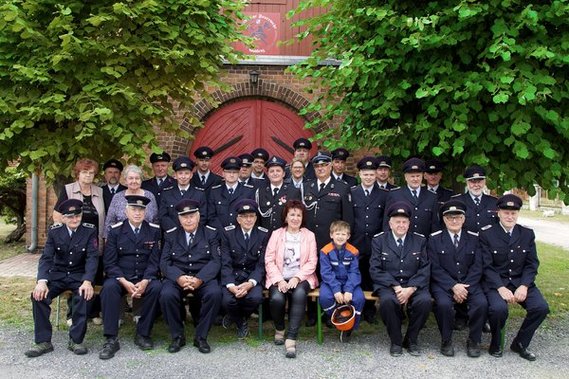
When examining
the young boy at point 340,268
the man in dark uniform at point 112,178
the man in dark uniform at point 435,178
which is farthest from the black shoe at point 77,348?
the man in dark uniform at point 435,178

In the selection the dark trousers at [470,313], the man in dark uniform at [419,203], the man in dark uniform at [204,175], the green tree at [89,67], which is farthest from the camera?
the man in dark uniform at [204,175]

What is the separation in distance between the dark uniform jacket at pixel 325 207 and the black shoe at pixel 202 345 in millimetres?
1697

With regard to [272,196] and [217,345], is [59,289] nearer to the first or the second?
[217,345]

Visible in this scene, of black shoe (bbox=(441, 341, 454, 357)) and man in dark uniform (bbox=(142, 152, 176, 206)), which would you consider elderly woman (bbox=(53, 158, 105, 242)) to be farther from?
black shoe (bbox=(441, 341, 454, 357))

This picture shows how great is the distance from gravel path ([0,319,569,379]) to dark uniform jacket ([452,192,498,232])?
128 centimetres

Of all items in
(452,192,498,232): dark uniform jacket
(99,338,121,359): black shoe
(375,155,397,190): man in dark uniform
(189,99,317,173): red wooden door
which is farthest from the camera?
(189,99,317,173): red wooden door

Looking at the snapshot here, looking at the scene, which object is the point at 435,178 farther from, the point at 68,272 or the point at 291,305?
the point at 68,272

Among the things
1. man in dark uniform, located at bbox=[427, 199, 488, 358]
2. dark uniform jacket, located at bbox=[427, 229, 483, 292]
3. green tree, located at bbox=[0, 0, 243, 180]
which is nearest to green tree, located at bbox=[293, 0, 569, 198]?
man in dark uniform, located at bbox=[427, 199, 488, 358]

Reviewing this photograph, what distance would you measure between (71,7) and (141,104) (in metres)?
1.19

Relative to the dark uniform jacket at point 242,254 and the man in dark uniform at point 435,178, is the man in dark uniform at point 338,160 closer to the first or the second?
the man in dark uniform at point 435,178

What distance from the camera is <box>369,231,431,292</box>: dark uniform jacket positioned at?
17.1 ft

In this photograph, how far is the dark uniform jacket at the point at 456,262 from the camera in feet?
17.2

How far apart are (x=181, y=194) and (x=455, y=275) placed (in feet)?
10.4

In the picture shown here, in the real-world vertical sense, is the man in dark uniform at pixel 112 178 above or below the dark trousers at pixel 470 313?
above
